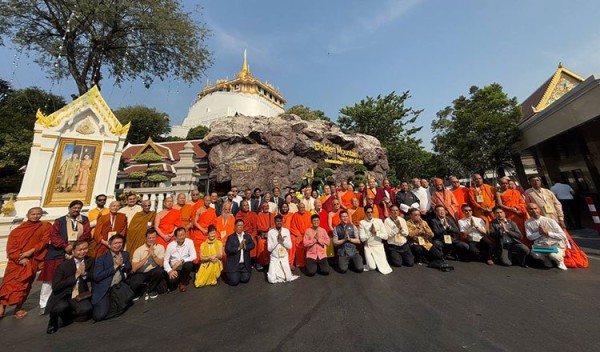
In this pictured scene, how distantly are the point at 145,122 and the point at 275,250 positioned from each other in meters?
35.1

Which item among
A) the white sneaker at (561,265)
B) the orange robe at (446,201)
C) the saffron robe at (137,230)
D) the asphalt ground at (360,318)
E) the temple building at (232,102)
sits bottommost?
the asphalt ground at (360,318)

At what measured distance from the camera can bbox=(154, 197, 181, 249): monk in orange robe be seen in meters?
5.04

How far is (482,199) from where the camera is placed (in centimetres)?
580

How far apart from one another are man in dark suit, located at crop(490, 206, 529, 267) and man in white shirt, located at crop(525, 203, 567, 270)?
0.22 m

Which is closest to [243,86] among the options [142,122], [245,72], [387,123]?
[245,72]

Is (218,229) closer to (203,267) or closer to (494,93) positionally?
(203,267)

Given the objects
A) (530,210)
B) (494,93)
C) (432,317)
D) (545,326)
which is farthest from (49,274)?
(494,93)

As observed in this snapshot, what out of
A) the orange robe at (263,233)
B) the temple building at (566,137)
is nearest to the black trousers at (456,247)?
the orange robe at (263,233)

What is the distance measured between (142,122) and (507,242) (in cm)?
3777

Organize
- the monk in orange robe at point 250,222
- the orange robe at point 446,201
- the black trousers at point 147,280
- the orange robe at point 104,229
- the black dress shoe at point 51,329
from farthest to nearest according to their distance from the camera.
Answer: the orange robe at point 446,201 → the monk in orange robe at point 250,222 → the orange robe at point 104,229 → the black trousers at point 147,280 → the black dress shoe at point 51,329

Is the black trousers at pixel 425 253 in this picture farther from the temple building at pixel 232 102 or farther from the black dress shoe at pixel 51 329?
the temple building at pixel 232 102

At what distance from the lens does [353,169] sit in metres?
19.2

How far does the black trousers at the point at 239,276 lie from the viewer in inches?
179

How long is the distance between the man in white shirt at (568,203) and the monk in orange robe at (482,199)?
450 cm
